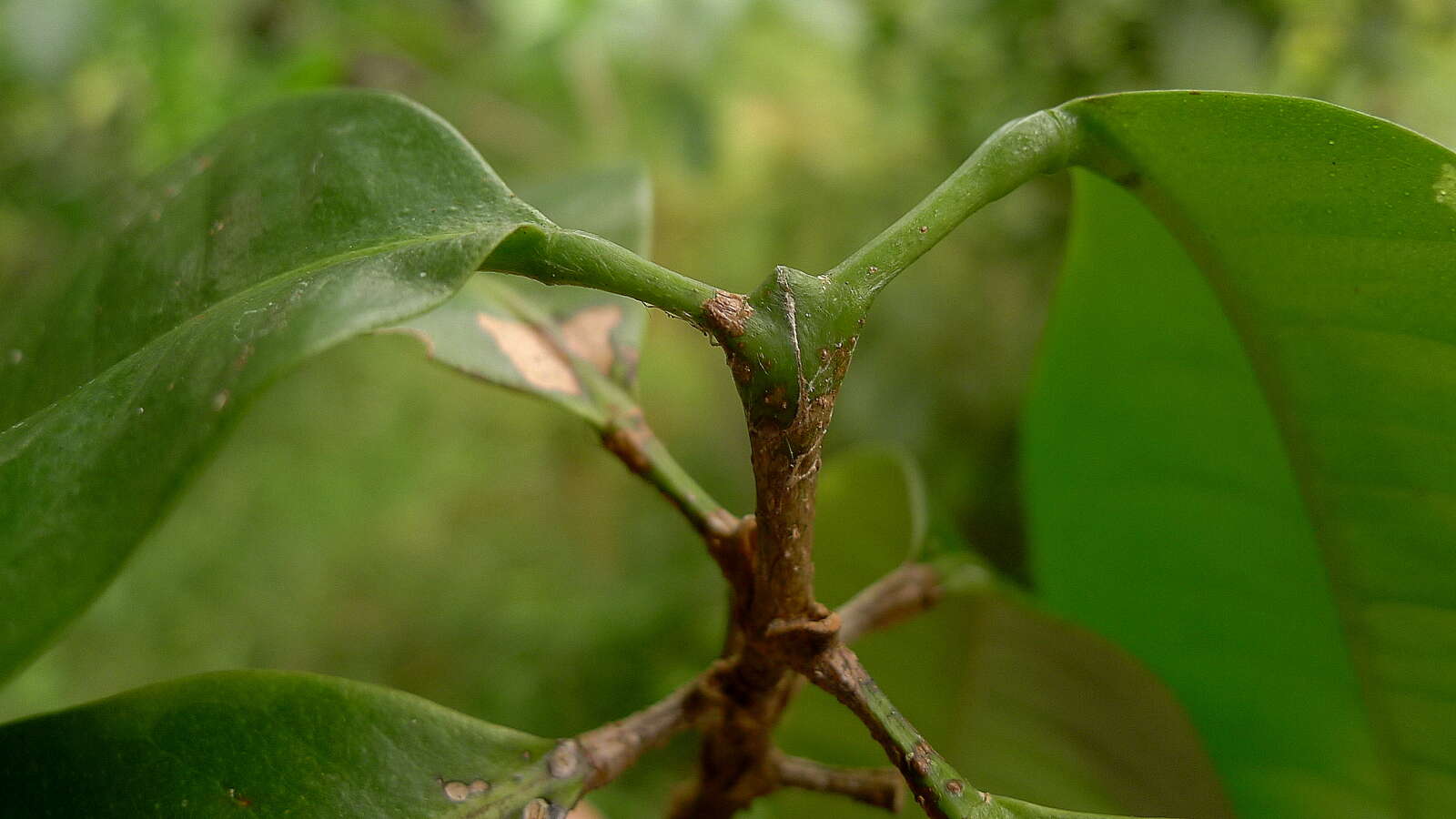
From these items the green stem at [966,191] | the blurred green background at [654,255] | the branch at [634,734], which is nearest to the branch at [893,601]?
the branch at [634,734]

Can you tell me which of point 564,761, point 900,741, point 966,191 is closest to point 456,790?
point 564,761

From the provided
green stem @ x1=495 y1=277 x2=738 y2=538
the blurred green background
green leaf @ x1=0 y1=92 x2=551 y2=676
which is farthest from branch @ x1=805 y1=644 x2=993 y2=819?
the blurred green background

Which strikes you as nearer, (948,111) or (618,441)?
(618,441)

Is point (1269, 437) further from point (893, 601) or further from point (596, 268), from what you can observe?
point (596, 268)

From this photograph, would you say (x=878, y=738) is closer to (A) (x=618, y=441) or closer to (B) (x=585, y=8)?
(A) (x=618, y=441)

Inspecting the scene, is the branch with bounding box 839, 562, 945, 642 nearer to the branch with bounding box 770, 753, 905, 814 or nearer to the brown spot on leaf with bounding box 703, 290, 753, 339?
the branch with bounding box 770, 753, 905, 814

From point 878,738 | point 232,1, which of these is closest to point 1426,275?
point 878,738

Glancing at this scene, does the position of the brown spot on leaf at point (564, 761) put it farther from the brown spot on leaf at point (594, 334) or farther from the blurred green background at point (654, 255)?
the blurred green background at point (654, 255)
